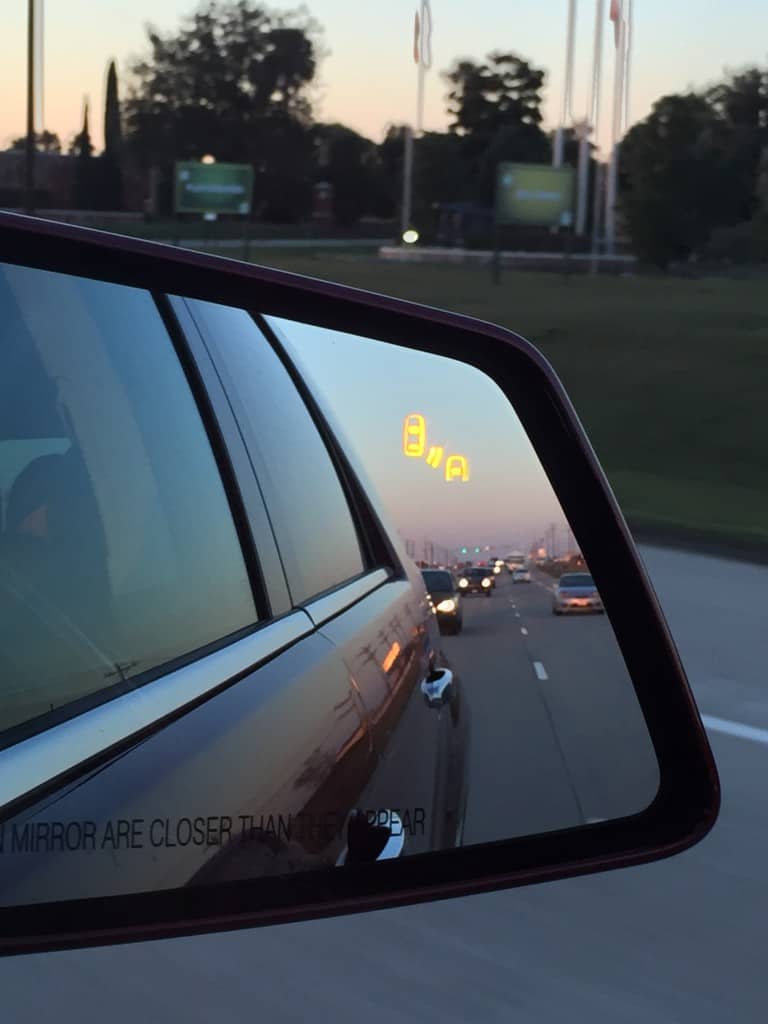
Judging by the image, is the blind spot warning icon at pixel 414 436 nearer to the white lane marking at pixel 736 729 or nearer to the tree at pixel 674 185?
the white lane marking at pixel 736 729

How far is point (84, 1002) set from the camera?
3.11 m

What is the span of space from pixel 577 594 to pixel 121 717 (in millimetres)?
548

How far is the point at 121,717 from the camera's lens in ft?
5.52

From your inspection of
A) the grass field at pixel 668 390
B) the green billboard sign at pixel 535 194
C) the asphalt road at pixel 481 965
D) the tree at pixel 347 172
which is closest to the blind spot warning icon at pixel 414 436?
the asphalt road at pixel 481 965

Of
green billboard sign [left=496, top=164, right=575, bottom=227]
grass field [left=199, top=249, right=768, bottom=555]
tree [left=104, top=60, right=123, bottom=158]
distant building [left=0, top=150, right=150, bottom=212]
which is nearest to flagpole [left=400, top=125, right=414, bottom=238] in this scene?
distant building [left=0, top=150, right=150, bottom=212]

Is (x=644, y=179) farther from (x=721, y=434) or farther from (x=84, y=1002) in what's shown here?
(x=84, y=1002)

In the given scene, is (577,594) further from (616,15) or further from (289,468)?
(616,15)

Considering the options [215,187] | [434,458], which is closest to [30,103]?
[215,187]

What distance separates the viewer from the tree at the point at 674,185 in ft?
206

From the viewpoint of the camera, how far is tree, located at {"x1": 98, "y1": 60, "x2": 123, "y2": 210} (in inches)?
3169

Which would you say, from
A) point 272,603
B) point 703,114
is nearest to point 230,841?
point 272,603

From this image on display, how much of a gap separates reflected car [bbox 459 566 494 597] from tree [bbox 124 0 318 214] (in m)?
92.2

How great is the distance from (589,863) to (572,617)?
284 millimetres

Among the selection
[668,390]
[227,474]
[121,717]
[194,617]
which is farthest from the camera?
[668,390]
